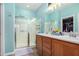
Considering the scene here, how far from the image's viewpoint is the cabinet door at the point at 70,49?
1629 millimetres

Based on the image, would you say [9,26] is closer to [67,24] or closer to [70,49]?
[67,24]

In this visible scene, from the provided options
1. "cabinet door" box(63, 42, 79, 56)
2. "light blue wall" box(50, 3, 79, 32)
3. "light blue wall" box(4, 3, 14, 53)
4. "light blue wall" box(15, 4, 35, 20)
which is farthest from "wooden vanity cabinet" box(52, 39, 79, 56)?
"light blue wall" box(15, 4, 35, 20)

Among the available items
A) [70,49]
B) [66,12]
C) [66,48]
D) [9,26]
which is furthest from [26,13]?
[70,49]

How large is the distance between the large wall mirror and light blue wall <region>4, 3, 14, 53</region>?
1892mm

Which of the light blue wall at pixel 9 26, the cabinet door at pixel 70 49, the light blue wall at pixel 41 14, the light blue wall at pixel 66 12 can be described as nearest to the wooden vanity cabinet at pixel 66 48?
the cabinet door at pixel 70 49

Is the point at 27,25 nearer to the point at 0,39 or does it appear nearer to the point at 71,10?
the point at 0,39

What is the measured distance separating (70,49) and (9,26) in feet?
8.60

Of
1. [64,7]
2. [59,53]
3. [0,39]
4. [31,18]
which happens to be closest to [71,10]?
[64,7]

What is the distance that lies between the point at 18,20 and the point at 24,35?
832mm

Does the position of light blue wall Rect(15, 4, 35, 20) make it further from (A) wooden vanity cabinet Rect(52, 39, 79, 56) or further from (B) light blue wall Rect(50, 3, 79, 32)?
(A) wooden vanity cabinet Rect(52, 39, 79, 56)

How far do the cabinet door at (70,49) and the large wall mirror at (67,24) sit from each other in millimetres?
919

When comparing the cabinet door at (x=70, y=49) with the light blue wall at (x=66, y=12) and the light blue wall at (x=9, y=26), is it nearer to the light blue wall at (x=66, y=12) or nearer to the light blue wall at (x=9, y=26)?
the light blue wall at (x=66, y=12)

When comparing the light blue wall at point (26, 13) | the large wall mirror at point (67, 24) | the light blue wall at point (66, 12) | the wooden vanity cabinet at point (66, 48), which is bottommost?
the wooden vanity cabinet at point (66, 48)

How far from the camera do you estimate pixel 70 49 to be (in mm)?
1768
